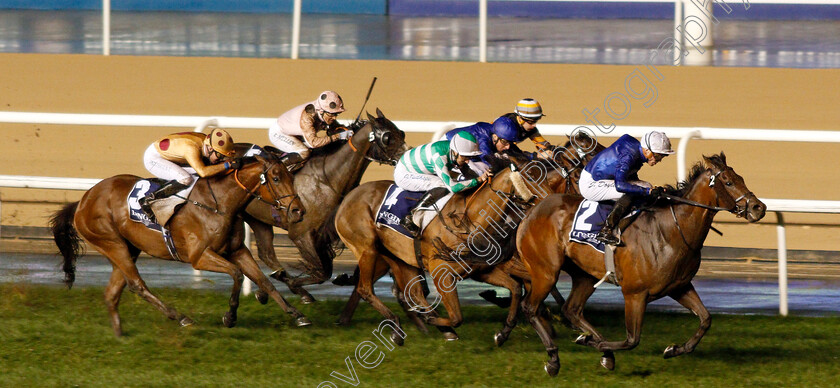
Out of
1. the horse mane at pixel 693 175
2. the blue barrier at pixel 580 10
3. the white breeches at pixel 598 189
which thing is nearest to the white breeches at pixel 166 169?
the white breeches at pixel 598 189

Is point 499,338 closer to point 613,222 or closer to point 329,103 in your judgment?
point 613,222

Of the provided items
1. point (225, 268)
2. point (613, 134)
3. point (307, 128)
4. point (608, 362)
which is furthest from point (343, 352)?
point (613, 134)

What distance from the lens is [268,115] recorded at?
36.1 feet

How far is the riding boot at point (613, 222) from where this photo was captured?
6.21 metres

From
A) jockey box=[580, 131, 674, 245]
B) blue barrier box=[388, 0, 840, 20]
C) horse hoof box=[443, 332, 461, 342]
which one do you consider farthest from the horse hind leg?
blue barrier box=[388, 0, 840, 20]

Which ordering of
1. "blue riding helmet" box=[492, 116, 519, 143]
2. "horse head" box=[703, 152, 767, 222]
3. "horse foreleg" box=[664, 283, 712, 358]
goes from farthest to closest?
1. "blue riding helmet" box=[492, 116, 519, 143]
2. "horse foreleg" box=[664, 283, 712, 358]
3. "horse head" box=[703, 152, 767, 222]

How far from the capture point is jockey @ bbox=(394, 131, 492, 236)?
6.72 m

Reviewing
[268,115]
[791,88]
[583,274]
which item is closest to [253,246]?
[268,115]

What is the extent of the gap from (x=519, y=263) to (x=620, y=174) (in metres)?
0.96

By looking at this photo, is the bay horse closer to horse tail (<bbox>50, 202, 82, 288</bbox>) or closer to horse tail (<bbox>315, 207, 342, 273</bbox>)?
horse tail (<bbox>315, 207, 342, 273</bbox>)

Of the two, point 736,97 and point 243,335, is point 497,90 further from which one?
point 243,335

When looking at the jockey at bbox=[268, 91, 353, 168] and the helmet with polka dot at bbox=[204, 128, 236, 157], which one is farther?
the jockey at bbox=[268, 91, 353, 168]

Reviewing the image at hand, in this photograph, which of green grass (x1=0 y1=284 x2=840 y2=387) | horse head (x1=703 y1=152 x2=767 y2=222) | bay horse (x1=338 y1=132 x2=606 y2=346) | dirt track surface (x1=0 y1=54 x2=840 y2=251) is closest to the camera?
horse head (x1=703 y1=152 x2=767 y2=222)

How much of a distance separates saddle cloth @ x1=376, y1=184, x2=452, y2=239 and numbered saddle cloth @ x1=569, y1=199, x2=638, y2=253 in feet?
2.69
